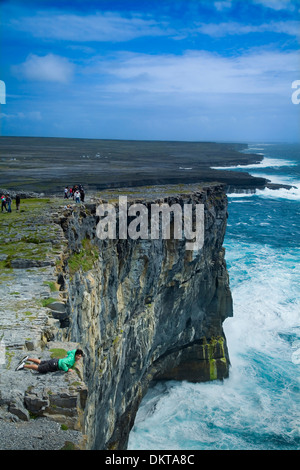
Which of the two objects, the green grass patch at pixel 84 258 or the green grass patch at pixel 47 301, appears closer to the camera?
the green grass patch at pixel 47 301

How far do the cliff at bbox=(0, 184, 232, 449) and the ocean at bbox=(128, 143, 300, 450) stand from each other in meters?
1.94

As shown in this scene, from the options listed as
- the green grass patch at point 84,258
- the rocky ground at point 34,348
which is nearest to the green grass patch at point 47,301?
the rocky ground at point 34,348

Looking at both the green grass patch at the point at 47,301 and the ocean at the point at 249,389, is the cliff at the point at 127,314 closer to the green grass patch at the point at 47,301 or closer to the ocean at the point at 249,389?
the green grass patch at the point at 47,301

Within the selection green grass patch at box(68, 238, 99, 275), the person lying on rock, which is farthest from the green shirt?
green grass patch at box(68, 238, 99, 275)

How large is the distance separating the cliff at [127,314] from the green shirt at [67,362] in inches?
8.0

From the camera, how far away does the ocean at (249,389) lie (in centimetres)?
2463

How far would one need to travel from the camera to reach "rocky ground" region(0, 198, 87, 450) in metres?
8.22

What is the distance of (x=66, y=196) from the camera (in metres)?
30.4

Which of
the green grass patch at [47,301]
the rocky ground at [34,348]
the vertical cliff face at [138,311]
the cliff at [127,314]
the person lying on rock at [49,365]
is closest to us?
the rocky ground at [34,348]

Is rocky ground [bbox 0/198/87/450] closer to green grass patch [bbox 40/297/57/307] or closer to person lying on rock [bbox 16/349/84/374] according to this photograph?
green grass patch [bbox 40/297/57/307]

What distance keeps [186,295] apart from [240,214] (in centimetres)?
5083

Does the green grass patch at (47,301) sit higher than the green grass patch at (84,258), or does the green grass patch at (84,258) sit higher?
the green grass patch at (84,258)
